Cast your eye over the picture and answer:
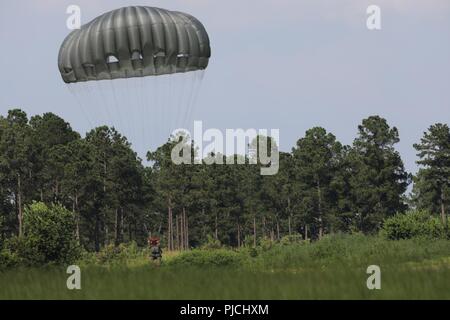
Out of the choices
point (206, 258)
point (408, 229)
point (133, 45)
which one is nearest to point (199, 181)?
point (408, 229)

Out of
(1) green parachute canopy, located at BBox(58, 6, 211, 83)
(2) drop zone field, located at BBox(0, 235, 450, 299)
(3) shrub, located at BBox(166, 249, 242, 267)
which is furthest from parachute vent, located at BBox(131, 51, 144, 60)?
(2) drop zone field, located at BBox(0, 235, 450, 299)

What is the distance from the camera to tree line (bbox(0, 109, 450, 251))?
3578 inches

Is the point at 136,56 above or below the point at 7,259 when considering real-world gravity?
above

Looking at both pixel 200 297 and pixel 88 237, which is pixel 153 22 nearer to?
pixel 200 297

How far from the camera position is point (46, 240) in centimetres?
4562

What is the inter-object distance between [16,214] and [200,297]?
83172mm

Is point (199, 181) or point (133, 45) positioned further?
point (199, 181)

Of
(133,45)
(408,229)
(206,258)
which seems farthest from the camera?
(408,229)

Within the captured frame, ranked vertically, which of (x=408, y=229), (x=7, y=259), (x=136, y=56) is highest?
(x=136, y=56)

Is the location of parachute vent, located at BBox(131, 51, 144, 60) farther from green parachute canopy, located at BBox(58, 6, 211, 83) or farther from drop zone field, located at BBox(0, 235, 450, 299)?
drop zone field, located at BBox(0, 235, 450, 299)

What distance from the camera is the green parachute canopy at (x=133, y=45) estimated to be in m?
36.6

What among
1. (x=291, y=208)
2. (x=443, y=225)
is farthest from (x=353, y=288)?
(x=291, y=208)

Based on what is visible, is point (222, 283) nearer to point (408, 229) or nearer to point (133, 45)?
point (133, 45)

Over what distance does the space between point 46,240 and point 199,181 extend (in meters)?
57.3
